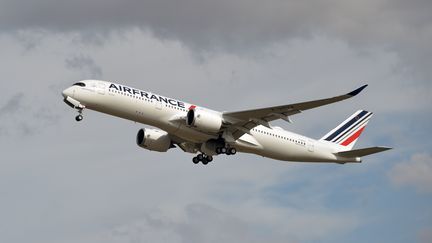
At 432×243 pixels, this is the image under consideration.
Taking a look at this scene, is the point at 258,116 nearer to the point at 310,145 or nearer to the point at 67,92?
the point at 310,145

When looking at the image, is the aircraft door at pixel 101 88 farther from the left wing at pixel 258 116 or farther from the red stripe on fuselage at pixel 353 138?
the red stripe on fuselage at pixel 353 138

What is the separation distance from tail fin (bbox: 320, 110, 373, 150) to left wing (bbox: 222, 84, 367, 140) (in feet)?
33.3

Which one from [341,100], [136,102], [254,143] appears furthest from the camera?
[254,143]

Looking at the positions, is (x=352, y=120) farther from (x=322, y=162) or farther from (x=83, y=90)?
(x=83, y=90)

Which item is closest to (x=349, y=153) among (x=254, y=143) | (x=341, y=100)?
(x=254, y=143)

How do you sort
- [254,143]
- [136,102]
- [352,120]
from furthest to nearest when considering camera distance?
[352,120] < [254,143] < [136,102]

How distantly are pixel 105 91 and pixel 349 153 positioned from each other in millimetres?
20078

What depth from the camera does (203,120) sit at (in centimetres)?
6488

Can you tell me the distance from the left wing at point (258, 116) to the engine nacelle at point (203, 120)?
935 mm

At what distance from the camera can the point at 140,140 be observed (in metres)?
72.7

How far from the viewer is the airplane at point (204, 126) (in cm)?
6444

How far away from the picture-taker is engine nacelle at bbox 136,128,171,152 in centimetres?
7194

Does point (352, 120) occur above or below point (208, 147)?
above

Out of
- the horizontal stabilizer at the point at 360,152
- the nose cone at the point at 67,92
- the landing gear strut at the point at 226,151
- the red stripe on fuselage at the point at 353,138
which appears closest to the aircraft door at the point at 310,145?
the horizontal stabilizer at the point at 360,152
